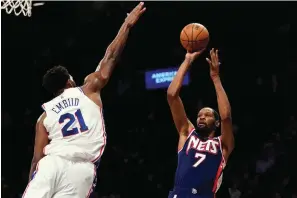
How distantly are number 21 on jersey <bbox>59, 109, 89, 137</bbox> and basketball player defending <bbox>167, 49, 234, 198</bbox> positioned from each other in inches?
41.4

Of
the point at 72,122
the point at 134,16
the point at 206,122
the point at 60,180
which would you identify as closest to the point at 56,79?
the point at 72,122

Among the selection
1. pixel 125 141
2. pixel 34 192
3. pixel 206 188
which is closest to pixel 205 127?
pixel 206 188

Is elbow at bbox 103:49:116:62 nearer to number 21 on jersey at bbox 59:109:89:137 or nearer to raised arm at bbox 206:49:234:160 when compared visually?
number 21 on jersey at bbox 59:109:89:137

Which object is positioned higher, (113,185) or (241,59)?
(241,59)

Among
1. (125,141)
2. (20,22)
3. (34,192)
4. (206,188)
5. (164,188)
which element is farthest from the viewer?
(20,22)

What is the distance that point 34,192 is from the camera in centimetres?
429

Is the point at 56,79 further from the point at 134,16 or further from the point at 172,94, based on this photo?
the point at 172,94

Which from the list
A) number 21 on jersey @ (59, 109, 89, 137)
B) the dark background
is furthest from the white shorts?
the dark background

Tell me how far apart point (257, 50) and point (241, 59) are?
0.37 metres

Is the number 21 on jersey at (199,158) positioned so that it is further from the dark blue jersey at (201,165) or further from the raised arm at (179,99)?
the raised arm at (179,99)

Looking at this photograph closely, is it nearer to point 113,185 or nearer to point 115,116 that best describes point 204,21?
point 115,116

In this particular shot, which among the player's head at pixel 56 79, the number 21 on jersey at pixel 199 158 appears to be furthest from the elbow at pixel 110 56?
the number 21 on jersey at pixel 199 158

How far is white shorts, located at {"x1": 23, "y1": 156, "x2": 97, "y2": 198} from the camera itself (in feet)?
14.1

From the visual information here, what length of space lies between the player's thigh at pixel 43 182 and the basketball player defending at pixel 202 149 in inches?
49.8
